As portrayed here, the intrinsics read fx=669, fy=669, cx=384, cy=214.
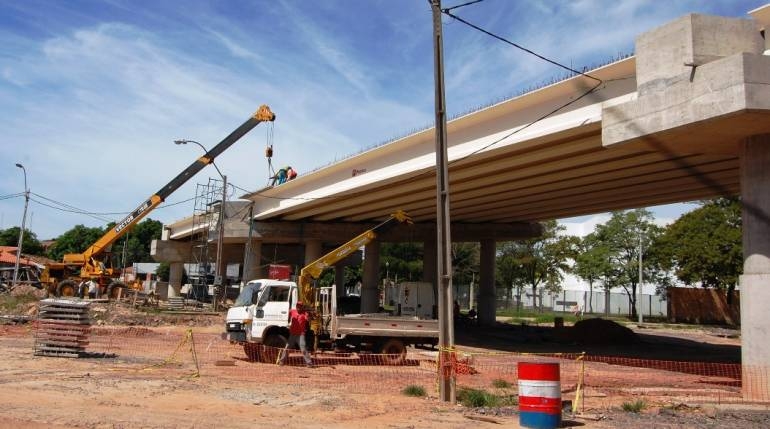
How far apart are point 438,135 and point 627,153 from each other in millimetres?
11549

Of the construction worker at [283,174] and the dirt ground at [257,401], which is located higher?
the construction worker at [283,174]

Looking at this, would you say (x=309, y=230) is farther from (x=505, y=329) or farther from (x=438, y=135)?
(x=438, y=135)

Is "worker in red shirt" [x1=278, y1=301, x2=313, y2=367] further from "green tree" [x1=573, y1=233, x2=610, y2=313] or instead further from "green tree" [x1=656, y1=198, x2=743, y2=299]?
"green tree" [x1=573, y1=233, x2=610, y2=313]

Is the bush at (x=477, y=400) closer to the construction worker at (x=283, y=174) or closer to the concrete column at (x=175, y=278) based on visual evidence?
the construction worker at (x=283, y=174)

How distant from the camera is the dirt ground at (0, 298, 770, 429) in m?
10.3

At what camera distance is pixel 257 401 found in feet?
40.1

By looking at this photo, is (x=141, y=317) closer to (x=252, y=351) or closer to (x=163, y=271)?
(x=252, y=351)

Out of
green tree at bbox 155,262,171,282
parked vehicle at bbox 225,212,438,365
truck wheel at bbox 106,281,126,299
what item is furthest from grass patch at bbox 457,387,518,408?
green tree at bbox 155,262,171,282

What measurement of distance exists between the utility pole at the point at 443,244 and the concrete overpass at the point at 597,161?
5.07 m

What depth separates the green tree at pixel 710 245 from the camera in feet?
155

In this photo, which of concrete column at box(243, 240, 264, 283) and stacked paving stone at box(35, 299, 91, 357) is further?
concrete column at box(243, 240, 264, 283)

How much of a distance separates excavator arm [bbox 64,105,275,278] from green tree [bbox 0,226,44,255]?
70.9 meters

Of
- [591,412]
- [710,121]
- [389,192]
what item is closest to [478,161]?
[389,192]

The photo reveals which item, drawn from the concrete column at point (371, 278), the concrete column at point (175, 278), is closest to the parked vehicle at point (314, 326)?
the concrete column at point (371, 278)
